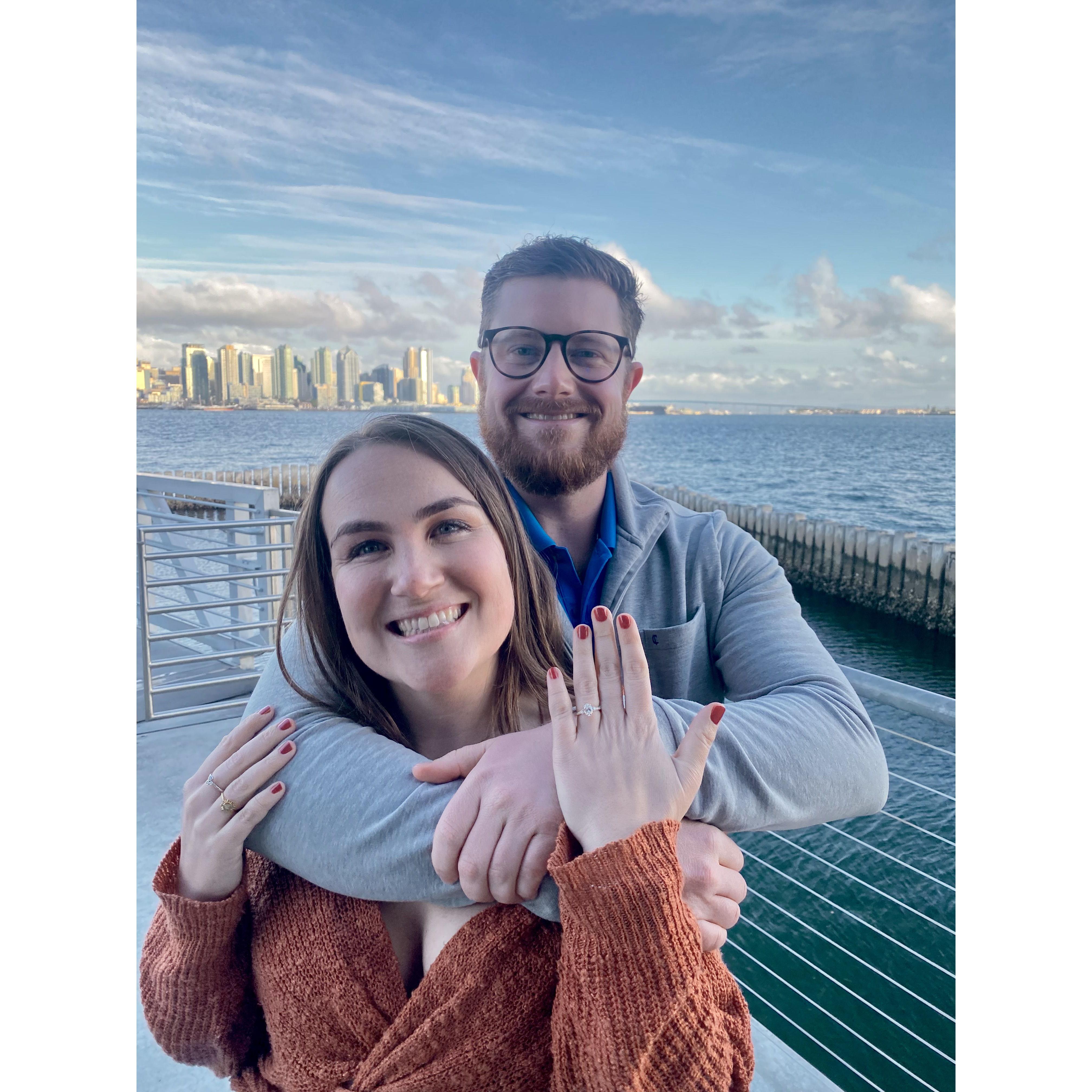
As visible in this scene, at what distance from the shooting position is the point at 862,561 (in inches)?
254

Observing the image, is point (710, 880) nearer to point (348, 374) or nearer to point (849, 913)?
point (849, 913)

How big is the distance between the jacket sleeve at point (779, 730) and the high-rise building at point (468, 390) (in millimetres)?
497

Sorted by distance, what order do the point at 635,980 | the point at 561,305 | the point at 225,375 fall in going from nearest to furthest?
the point at 635,980 < the point at 561,305 < the point at 225,375

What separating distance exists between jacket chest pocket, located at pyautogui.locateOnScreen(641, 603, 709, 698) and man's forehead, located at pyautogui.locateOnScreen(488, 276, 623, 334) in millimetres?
434

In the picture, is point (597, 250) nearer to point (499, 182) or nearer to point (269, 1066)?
point (269, 1066)

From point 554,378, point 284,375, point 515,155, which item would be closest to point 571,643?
point 554,378

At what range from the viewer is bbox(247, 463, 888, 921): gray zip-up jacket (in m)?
0.67

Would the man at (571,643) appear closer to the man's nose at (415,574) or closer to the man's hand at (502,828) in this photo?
the man's hand at (502,828)

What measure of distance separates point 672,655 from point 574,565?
211mm

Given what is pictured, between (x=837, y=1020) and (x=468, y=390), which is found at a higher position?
(x=468, y=390)
